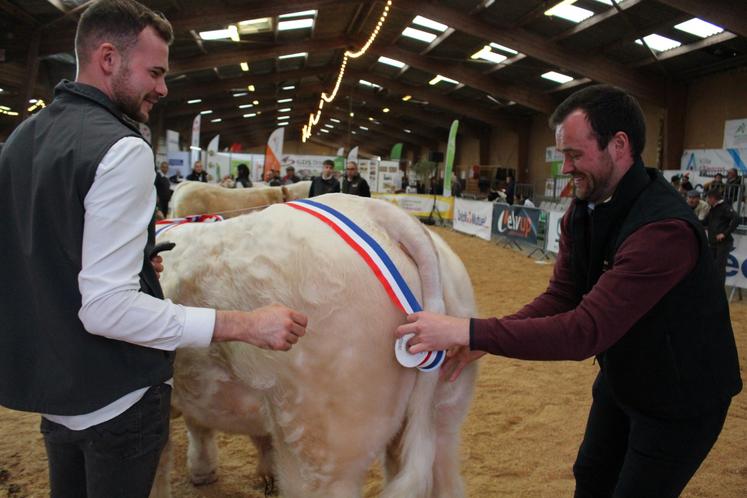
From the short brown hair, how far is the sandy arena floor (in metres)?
2.56

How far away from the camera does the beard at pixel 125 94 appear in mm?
1456

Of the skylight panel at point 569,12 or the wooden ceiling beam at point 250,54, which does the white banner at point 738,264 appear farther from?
the wooden ceiling beam at point 250,54

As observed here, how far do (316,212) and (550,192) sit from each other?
795 inches

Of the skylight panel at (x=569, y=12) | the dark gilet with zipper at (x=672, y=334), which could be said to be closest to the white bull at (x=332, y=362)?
the dark gilet with zipper at (x=672, y=334)

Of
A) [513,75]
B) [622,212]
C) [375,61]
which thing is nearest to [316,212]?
[622,212]

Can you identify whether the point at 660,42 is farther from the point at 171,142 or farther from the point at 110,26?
the point at 171,142

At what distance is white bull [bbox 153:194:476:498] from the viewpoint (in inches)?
71.6

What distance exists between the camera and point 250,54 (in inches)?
712

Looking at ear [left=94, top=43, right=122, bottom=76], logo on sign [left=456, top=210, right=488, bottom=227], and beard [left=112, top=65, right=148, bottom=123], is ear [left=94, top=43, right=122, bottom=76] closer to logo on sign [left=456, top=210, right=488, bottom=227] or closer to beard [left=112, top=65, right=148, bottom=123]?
beard [left=112, top=65, right=148, bottom=123]

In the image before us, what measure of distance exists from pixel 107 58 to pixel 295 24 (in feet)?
56.5

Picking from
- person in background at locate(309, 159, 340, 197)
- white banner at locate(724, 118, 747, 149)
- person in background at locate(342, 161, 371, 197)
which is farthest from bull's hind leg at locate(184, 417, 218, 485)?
white banner at locate(724, 118, 747, 149)

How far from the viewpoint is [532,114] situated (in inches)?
984

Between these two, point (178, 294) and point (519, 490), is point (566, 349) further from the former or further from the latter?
point (519, 490)

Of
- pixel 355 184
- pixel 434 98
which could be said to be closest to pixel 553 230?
pixel 355 184
